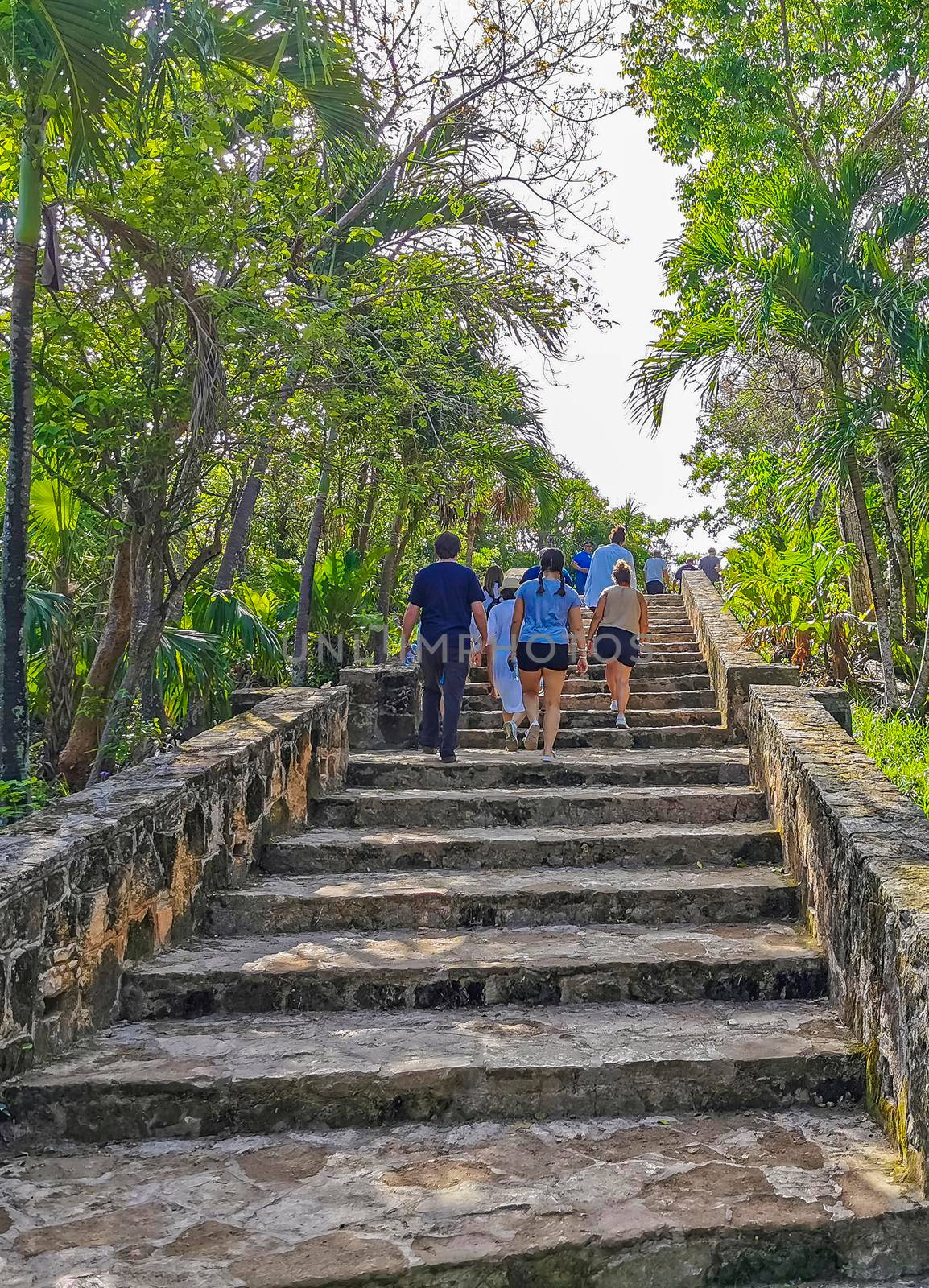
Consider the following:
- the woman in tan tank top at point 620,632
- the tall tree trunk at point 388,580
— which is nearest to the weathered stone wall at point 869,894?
the woman in tan tank top at point 620,632

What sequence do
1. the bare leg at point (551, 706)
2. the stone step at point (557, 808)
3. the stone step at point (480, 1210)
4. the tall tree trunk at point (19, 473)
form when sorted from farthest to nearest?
the bare leg at point (551, 706), the stone step at point (557, 808), the tall tree trunk at point (19, 473), the stone step at point (480, 1210)

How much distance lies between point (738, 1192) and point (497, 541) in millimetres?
32176

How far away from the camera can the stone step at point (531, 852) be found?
18.1 feet

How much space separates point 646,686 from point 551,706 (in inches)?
110

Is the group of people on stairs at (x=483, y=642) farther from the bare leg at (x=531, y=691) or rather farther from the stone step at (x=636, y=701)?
the stone step at (x=636, y=701)

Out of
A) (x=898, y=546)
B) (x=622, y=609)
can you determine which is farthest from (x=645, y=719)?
(x=898, y=546)

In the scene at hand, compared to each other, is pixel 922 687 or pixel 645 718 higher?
Answer: pixel 922 687

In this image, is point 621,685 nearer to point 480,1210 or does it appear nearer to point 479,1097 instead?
point 479,1097

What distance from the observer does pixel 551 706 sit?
7305 mm

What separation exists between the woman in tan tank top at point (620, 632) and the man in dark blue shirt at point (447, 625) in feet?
5.20

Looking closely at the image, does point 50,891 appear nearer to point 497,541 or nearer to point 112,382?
point 112,382

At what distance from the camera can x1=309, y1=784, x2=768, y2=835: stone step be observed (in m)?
6.08

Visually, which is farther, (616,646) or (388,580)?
(388,580)

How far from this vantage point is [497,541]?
1369 inches
